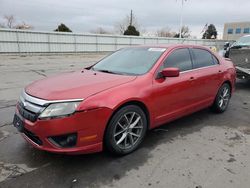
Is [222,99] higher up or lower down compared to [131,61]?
lower down

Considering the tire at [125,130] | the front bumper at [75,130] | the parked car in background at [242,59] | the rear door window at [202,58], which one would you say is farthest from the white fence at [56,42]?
the front bumper at [75,130]

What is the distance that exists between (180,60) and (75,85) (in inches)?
79.6

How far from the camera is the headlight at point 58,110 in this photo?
108 inches

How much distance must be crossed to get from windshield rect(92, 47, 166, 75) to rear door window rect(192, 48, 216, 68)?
33.8 inches

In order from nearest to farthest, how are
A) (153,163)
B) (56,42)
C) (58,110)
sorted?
(58,110) → (153,163) → (56,42)

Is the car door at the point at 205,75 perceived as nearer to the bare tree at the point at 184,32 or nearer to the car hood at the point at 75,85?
the car hood at the point at 75,85

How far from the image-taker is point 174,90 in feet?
12.7

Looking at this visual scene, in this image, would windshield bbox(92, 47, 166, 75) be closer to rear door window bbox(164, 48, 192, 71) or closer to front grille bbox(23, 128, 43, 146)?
rear door window bbox(164, 48, 192, 71)

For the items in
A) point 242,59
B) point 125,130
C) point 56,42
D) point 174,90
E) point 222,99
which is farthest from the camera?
point 56,42

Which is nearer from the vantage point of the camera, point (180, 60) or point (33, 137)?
point (33, 137)

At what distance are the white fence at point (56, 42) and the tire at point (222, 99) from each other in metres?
14.6

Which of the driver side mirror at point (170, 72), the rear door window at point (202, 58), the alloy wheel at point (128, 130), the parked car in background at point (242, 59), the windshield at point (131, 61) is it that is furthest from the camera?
the parked car in background at point (242, 59)

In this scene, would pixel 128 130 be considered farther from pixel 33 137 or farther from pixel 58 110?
pixel 33 137

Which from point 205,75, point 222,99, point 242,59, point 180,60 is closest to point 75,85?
point 180,60
